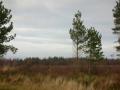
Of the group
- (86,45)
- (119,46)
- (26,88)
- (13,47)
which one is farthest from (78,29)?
(26,88)

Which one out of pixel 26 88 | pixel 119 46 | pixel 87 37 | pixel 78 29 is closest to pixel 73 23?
pixel 78 29

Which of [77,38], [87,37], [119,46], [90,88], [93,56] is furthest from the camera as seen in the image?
[119,46]

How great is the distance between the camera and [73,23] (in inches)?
1720

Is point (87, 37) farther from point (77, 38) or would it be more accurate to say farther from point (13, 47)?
point (13, 47)

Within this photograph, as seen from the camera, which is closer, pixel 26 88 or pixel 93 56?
pixel 26 88

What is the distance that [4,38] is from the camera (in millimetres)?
25719

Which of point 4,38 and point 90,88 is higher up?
point 4,38

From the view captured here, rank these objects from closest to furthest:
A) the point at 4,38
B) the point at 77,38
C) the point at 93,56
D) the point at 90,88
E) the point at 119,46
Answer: the point at 90,88, the point at 4,38, the point at 93,56, the point at 77,38, the point at 119,46

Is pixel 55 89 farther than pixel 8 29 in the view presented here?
No

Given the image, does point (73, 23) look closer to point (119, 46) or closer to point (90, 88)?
point (119, 46)

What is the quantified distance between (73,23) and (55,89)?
2858 cm

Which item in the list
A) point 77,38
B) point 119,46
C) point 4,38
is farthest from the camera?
point 119,46

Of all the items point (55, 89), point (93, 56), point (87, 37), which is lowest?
point (55, 89)

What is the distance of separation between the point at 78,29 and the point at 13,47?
17.9 meters
